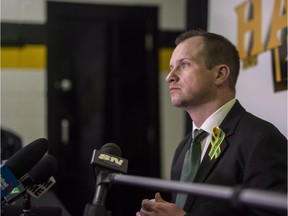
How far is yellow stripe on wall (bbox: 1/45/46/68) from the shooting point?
3.66 metres

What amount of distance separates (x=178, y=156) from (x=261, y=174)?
60 centimetres

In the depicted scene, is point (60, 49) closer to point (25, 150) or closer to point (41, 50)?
point (41, 50)

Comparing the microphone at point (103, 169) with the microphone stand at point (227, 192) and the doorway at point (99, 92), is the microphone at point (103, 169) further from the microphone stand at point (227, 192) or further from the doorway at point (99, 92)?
the doorway at point (99, 92)

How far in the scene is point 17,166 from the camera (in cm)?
108

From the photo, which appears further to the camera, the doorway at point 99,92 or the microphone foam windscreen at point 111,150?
the doorway at point 99,92

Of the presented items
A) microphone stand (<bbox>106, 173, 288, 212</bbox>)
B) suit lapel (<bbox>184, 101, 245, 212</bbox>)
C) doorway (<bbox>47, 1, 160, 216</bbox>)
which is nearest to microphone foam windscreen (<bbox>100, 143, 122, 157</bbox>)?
microphone stand (<bbox>106, 173, 288, 212</bbox>)

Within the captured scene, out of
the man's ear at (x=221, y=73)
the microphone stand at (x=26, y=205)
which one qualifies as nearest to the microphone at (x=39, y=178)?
the microphone stand at (x=26, y=205)

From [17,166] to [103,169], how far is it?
22 centimetres

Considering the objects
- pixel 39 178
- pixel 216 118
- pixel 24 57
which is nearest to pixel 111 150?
pixel 39 178

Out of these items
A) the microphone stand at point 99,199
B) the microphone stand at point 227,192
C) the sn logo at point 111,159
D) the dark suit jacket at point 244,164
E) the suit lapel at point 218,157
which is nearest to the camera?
the microphone stand at point 227,192

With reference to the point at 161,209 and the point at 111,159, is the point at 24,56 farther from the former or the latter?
the point at 111,159

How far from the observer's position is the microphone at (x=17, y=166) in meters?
1.05

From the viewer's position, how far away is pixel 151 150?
13.2ft

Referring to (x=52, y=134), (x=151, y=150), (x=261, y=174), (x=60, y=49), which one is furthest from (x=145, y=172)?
(x=261, y=174)
